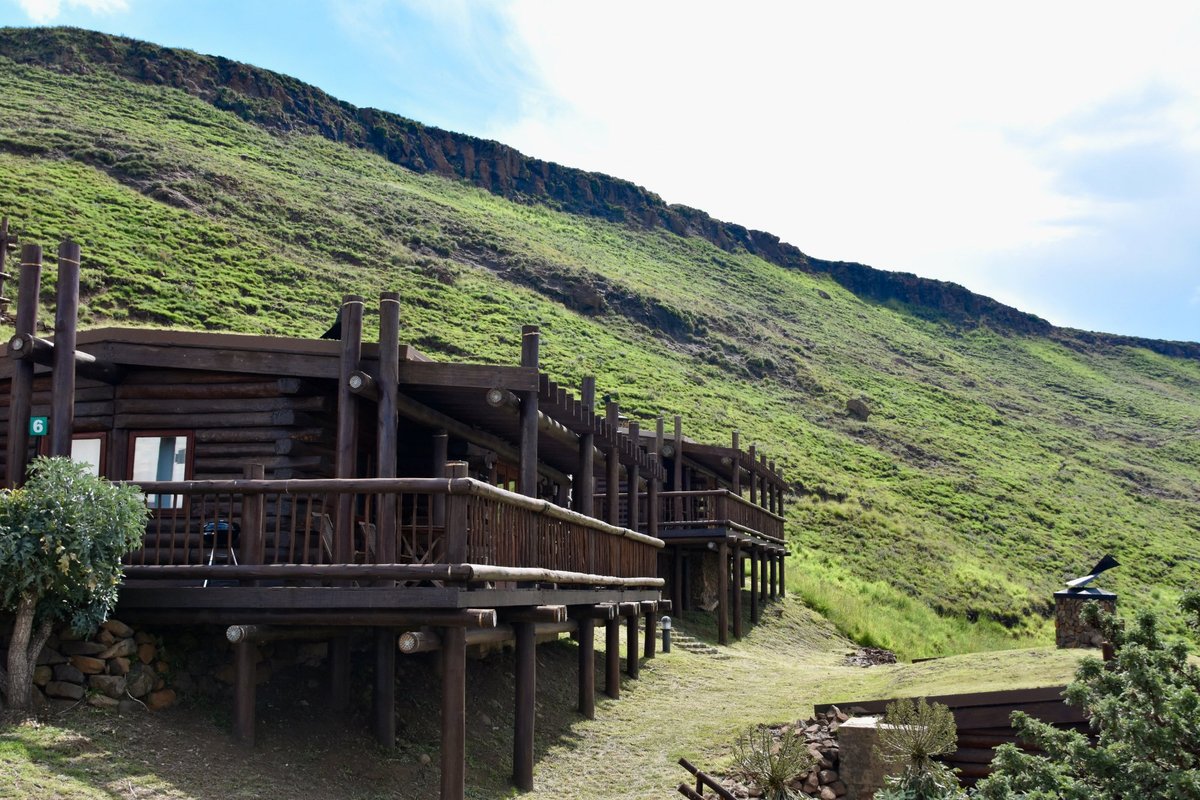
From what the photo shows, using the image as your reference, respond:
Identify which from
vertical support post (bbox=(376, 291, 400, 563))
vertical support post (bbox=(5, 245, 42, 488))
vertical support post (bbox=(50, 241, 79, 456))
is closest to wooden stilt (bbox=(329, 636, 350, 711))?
vertical support post (bbox=(376, 291, 400, 563))

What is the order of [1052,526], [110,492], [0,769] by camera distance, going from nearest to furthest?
[0,769] < [110,492] < [1052,526]

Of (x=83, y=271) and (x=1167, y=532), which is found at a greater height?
(x=83, y=271)

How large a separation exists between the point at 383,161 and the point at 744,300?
3260 cm

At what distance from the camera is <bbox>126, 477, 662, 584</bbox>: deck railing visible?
10.4m

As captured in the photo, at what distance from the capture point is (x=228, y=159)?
73.1m

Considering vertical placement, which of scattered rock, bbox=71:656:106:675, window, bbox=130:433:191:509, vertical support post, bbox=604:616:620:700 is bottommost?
vertical support post, bbox=604:616:620:700

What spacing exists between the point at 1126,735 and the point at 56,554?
9107 millimetres

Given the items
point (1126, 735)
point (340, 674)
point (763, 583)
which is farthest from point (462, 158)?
point (1126, 735)

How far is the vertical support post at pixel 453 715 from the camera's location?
396 inches

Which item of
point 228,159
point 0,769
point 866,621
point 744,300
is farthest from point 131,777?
point 744,300

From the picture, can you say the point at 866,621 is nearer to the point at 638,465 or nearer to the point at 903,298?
the point at 638,465

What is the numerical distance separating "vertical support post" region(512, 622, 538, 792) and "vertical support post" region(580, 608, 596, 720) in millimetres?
3006

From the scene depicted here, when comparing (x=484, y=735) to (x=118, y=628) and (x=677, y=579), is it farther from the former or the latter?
(x=677, y=579)

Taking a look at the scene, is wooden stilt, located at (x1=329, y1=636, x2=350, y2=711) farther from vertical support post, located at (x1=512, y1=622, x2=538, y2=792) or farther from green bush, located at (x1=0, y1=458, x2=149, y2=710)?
green bush, located at (x1=0, y1=458, x2=149, y2=710)
